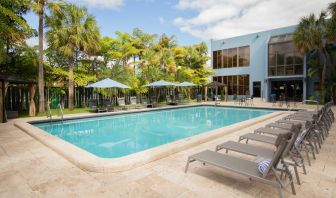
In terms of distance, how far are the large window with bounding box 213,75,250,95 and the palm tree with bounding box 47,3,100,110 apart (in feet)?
57.0

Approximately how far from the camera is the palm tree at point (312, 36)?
659 inches

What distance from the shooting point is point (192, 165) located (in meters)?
4.19

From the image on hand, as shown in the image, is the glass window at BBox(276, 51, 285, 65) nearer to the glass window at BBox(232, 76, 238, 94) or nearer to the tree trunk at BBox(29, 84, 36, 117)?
the glass window at BBox(232, 76, 238, 94)

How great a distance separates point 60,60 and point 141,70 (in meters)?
7.51

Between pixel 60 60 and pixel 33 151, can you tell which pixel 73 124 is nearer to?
pixel 33 151

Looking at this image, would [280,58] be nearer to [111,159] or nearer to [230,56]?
[230,56]

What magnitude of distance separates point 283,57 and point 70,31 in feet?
64.1

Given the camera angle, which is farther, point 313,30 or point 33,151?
point 313,30

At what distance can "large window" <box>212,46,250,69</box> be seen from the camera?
80.8 feet

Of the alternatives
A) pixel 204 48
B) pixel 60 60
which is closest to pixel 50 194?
pixel 60 60

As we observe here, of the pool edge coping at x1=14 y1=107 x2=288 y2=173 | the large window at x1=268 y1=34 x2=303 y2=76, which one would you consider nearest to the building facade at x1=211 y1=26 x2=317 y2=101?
the large window at x1=268 y1=34 x2=303 y2=76

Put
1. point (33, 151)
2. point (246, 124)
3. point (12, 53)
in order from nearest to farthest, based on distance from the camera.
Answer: point (33, 151)
point (246, 124)
point (12, 53)

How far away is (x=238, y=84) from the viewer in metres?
25.4

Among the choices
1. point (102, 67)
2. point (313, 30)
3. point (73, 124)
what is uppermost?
point (313, 30)
